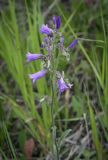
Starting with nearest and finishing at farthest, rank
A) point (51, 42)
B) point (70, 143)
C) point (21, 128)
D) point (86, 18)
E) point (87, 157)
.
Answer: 1. point (51, 42)
2. point (87, 157)
3. point (70, 143)
4. point (21, 128)
5. point (86, 18)

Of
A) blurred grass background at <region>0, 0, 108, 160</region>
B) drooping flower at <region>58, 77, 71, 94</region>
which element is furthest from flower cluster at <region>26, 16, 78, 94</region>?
blurred grass background at <region>0, 0, 108, 160</region>

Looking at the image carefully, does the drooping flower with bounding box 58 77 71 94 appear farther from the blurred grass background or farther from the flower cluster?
the blurred grass background

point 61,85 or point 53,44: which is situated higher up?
point 53,44

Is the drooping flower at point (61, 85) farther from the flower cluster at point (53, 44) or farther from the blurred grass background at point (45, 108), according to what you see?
the blurred grass background at point (45, 108)

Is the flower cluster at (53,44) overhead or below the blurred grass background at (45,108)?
overhead

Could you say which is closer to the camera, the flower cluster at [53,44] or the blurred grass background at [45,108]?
the flower cluster at [53,44]

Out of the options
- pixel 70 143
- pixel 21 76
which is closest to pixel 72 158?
pixel 70 143

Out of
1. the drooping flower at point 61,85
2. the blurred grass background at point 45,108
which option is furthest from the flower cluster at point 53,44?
the blurred grass background at point 45,108

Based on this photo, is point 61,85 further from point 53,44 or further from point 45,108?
point 45,108

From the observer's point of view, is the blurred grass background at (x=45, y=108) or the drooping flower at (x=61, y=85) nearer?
A: the drooping flower at (x=61, y=85)

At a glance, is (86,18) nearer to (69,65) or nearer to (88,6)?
(88,6)

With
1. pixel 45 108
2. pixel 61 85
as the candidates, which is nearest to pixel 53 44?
pixel 61 85
